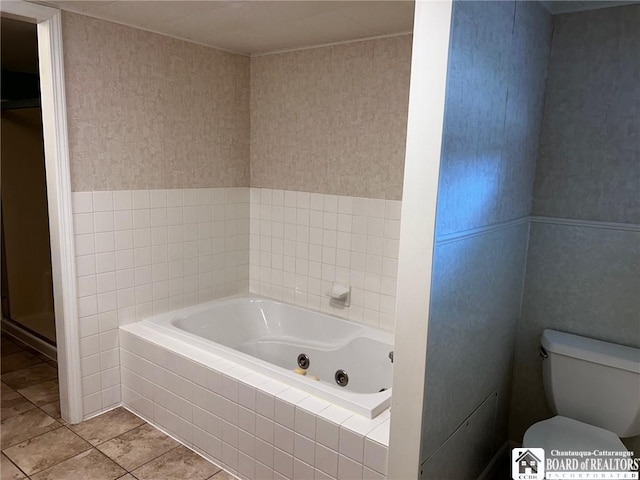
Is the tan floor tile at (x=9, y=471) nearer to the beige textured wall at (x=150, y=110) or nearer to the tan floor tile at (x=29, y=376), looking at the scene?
the tan floor tile at (x=29, y=376)

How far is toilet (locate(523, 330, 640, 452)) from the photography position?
6.39 feet

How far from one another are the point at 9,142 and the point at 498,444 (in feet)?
12.6

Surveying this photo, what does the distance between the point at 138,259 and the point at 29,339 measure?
1.58m

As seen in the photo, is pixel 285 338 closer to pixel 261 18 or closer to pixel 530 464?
pixel 530 464

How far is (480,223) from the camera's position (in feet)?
5.83

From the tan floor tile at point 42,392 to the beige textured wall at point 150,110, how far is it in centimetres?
137

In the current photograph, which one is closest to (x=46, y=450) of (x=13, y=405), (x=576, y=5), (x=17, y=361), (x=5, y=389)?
(x=13, y=405)

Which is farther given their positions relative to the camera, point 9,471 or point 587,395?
point 9,471

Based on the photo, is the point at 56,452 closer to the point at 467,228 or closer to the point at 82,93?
the point at 82,93

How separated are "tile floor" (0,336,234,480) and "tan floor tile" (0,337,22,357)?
0.68 meters

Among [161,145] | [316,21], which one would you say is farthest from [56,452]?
[316,21]

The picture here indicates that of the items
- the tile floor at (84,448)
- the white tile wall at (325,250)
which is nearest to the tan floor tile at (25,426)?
the tile floor at (84,448)

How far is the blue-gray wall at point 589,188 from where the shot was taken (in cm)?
206

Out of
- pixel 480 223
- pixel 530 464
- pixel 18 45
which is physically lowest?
pixel 530 464
